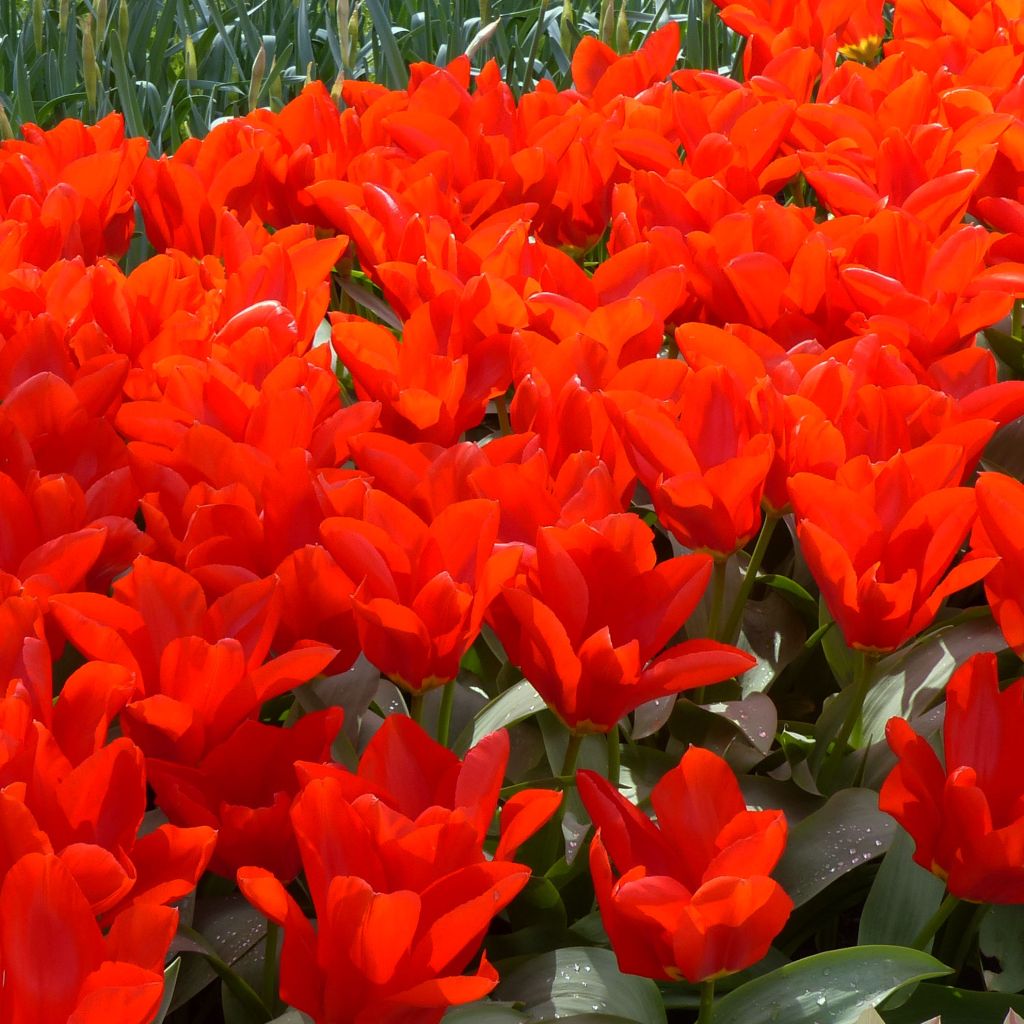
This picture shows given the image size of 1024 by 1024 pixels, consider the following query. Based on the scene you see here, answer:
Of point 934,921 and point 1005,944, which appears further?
point 1005,944

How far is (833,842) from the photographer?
35.5 inches

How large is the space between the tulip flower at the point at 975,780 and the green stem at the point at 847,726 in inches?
5.4

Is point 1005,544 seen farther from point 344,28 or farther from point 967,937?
point 344,28

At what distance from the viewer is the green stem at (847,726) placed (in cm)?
94

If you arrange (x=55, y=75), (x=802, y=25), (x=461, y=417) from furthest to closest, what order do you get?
(x=55, y=75), (x=802, y=25), (x=461, y=417)

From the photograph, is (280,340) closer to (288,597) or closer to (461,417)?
(461,417)

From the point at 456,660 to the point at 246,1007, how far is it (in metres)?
0.24

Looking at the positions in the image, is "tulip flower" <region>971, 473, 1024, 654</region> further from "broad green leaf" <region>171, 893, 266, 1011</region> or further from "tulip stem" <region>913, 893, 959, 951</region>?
"broad green leaf" <region>171, 893, 266, 1011</region>

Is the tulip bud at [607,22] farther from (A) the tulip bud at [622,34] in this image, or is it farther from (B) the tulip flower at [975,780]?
(B) the tulip flower at [975,780]

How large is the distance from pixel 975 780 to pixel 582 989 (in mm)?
247

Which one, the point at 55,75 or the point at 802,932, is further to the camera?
the point at 55,75

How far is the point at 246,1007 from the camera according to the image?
836 millimetres

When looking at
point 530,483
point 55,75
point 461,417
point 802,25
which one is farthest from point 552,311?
point 55,75

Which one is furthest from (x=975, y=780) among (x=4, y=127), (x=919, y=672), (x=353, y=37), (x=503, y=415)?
(x=353, y=37)
